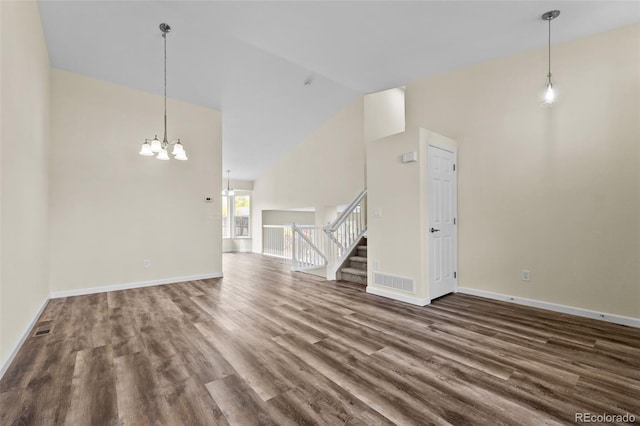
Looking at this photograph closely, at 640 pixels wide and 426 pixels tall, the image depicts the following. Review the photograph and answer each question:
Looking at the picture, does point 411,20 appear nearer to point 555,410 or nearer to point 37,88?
point 555,410

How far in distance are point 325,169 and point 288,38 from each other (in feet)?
12.3

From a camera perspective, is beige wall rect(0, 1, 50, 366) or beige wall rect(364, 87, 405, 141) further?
beige wall rect(364, 87, 405, 141)

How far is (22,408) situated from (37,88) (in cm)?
325

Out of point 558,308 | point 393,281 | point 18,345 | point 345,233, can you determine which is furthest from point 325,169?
point 18,345

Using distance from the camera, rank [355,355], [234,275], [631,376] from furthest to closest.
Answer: [234,275]
[355,355]
[631,376]

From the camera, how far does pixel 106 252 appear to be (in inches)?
170

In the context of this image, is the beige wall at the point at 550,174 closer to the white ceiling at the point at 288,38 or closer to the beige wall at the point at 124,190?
the white ceiling at the point at 288,38

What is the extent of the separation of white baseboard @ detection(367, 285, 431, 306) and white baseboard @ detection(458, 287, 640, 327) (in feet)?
2.98

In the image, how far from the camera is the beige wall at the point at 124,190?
4.05 metres

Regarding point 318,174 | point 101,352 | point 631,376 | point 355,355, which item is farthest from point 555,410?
point 318,174

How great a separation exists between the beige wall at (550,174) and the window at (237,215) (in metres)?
6.94

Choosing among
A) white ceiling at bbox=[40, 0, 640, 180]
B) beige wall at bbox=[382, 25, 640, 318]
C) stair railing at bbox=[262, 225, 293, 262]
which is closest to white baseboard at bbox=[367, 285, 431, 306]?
beige wall at bbox=[382, 25, 640, 318]

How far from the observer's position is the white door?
3807mm

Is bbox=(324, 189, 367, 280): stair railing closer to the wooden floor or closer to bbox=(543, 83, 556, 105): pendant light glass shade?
the wooden floor
